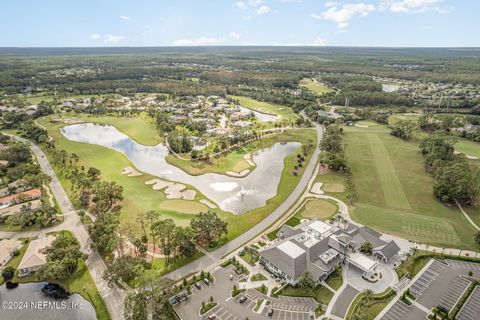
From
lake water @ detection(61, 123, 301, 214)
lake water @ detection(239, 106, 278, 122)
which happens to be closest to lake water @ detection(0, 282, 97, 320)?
lake water @ detection(61, 123, 301, 214)

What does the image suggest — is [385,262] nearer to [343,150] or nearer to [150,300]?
[150,300]

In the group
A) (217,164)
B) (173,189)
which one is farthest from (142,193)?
(217,164)

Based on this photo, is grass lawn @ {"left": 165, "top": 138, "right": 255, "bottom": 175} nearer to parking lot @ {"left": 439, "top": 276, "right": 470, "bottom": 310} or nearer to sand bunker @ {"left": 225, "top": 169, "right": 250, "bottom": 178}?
sand bunker @ {"left": 225, "top": 169, "right": 250, "bottom": 178}

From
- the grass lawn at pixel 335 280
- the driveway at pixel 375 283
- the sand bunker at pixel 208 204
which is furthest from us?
the sand bunker at pixel 208 204

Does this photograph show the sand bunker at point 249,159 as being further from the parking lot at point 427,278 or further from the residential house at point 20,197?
the residential house at point 20,197

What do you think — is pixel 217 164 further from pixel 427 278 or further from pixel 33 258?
pixel 427 278

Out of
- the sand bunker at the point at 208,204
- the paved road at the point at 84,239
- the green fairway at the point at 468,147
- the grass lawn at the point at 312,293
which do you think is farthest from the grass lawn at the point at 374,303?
the green fairway at the point at 468,147
